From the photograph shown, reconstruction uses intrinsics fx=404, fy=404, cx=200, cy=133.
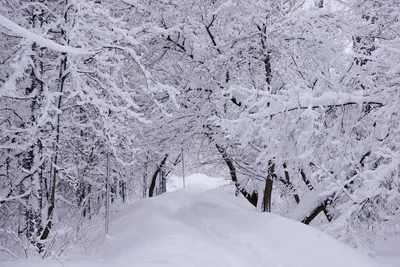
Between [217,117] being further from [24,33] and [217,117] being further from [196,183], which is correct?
[196,183]

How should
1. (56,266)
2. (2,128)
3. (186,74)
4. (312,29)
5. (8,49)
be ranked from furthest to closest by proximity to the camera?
1. (186,74)
2. (312,29)
3. (8,49)
4. (2,128)
5. (56,266)

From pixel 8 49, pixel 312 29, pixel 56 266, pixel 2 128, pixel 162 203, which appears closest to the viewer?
pixel 56 266

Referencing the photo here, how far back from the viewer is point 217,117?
7340 mm

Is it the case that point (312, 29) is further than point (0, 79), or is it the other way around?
point (312, 29)

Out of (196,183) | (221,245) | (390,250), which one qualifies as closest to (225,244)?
(221,245)

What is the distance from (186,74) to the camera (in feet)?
33.2

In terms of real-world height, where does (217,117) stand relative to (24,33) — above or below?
below

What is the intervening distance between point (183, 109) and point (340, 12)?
4.33 metres

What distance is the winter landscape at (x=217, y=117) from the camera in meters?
6.19

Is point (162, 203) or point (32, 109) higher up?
point (32, 109)

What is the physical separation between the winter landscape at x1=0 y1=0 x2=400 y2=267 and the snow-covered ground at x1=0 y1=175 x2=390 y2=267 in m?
0.04

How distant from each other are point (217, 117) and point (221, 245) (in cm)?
227

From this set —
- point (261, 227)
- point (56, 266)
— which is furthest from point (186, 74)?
point (56, 266)

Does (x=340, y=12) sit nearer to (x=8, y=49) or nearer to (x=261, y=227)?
(x=261, y=227)
